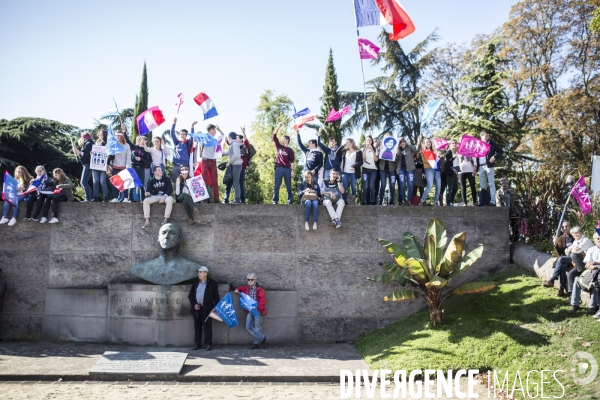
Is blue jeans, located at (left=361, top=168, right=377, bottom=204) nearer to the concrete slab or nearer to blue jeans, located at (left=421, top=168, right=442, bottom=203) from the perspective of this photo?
blue jeans, located at (left=421, top=168, right=442, bottom=203)

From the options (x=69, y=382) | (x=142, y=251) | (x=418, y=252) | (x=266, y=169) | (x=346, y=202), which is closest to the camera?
(x=69, y=382)

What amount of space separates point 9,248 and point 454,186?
11.2m

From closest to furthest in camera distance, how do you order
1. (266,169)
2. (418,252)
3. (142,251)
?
(418,252) < (142,251) < (266,169)

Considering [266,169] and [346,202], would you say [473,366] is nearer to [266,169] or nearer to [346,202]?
[346,202]

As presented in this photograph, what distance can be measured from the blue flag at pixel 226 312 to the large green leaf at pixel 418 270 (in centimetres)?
397

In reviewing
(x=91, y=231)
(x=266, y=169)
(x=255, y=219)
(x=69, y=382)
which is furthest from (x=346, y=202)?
(x=266, y=169)

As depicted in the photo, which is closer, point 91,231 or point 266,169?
point 91,231

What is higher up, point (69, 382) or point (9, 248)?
point (9, 248)

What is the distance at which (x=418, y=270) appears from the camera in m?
11.5

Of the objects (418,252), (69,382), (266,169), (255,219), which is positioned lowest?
(69,382)

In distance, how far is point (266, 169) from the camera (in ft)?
125

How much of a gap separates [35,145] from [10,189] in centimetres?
1480

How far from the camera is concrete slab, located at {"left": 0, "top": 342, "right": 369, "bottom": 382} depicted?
32.9ft

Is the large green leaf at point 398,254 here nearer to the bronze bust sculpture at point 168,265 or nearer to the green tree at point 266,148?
the bronze bust sculpture at point 168,265
